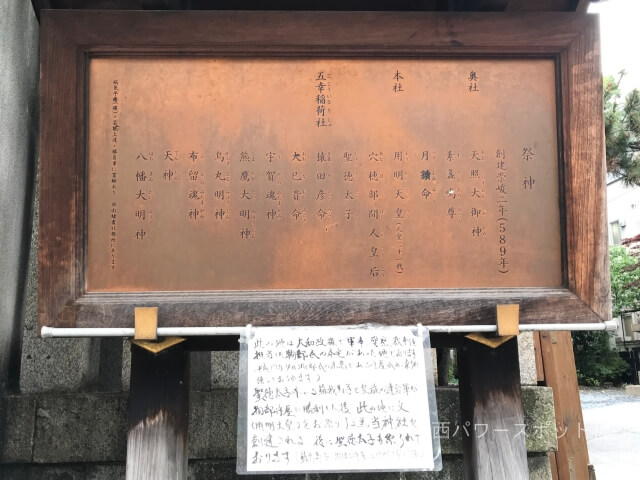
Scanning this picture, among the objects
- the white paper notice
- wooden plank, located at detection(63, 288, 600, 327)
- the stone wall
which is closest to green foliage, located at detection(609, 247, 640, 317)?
wooden plank, located at detection(63, 288, 600, 327)

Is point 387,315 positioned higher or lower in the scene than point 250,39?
lower

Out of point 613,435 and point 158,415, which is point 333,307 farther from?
point 613,435

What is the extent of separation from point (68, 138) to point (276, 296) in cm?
123

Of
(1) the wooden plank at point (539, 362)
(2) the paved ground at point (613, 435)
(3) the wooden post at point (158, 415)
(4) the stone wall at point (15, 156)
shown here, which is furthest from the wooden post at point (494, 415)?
(2) the paved ground at point (613, 435)

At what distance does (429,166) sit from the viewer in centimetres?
263

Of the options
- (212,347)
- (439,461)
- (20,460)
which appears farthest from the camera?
(20,460)

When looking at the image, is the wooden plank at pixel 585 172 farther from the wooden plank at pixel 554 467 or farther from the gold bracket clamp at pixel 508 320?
the wooden plank at pixel 554 467

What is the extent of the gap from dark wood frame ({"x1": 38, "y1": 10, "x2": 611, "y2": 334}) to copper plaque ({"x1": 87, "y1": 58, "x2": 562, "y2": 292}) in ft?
0.18

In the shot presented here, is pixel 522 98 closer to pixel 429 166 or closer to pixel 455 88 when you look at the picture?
pixel 455 88

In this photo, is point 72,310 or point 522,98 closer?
point 72,310

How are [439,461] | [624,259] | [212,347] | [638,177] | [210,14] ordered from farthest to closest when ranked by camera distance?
1. [624,259]
2. [638,177]
3. [212,347]
4. [210,14]
5. [439,461]

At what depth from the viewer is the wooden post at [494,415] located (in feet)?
8.89

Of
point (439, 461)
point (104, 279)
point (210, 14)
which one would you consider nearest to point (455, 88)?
point (210, 14)

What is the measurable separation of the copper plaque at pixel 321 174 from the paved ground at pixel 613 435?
6.69m
